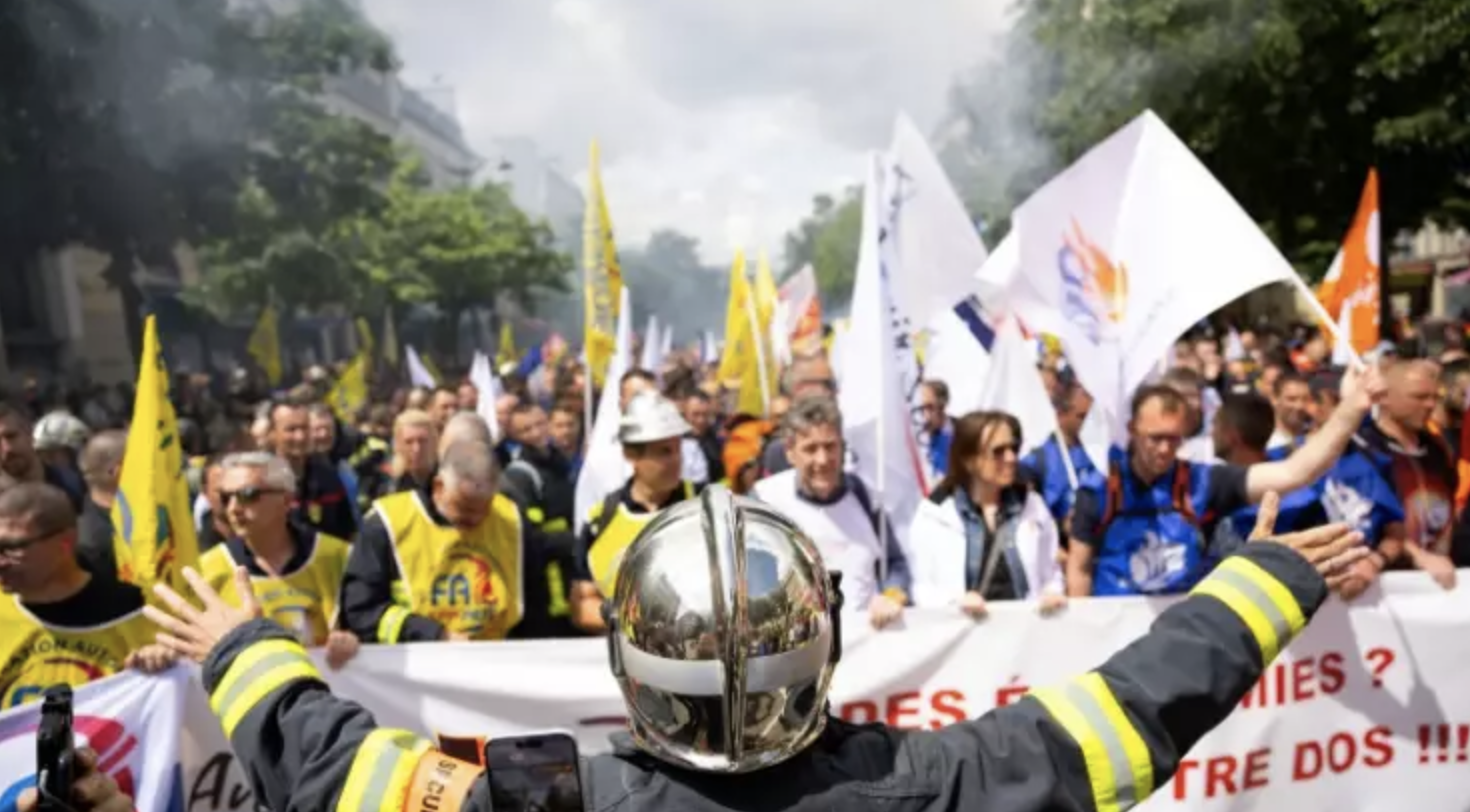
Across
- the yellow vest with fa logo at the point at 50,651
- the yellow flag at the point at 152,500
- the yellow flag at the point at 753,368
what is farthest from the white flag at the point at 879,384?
the yellow flag at the point at 753,368

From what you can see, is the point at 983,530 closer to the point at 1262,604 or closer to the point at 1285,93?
the point at 1262,604

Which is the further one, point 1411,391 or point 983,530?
point 1411,391

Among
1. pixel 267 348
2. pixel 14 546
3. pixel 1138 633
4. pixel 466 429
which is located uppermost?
pixel 267 348

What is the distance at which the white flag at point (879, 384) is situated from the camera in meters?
4.37

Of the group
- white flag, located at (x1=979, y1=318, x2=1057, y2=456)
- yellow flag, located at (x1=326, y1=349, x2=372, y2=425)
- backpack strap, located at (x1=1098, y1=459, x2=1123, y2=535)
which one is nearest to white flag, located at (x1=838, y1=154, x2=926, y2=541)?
backpack strap, located at (x1=1098, y1=459, x2=1123, y2=535)

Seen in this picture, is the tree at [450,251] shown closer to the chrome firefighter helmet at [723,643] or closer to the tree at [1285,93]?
the tree at [1285,93]

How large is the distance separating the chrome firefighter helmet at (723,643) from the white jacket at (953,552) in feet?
7.91

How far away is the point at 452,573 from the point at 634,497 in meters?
0.64

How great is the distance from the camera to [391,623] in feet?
12.0

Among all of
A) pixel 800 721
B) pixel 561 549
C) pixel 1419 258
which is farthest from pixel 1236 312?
pixel 800 721

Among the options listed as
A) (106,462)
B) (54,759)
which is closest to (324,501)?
(106,462)

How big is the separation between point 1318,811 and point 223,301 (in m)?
25.6

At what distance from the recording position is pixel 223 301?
2588cm

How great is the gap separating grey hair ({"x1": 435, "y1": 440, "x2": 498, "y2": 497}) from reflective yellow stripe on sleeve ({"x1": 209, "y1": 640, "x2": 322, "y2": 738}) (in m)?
2.04
